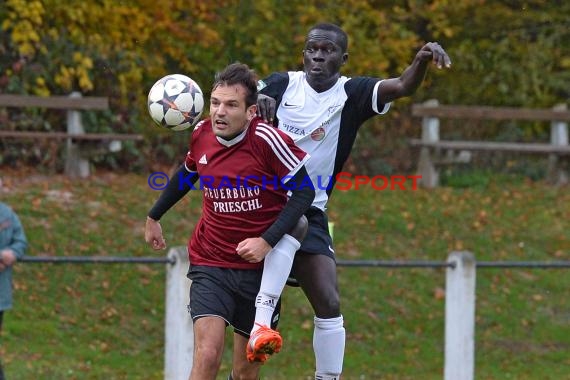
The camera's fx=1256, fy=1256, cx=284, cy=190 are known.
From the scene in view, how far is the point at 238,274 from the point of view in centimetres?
645

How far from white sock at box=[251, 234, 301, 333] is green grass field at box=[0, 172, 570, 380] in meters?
3.73

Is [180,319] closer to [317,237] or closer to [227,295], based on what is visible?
[317,237]

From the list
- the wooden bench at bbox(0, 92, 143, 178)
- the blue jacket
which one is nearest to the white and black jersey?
the blue jacket

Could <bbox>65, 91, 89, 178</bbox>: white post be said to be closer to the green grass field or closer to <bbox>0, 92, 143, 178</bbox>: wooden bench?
<bbox>0, 92, 143, 178</bbox>: wooden bench

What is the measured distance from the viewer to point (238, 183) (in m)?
6.31

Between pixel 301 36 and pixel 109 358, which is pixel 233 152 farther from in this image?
pixel 301 36

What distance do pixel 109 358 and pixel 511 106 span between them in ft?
34.4

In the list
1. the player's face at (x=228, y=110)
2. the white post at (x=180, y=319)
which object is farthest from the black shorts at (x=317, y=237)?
the white post at (x=180, y=319)

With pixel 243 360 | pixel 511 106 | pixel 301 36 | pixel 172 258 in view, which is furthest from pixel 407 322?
pixel 511 106

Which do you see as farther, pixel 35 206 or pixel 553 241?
pixel 553 241

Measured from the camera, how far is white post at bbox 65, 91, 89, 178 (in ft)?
46.9

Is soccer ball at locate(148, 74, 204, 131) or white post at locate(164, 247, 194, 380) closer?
soccer ball at locate(148, 74, 204, 131)

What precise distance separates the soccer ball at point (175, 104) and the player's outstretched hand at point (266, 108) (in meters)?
0.31

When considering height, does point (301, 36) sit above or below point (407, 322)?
above
